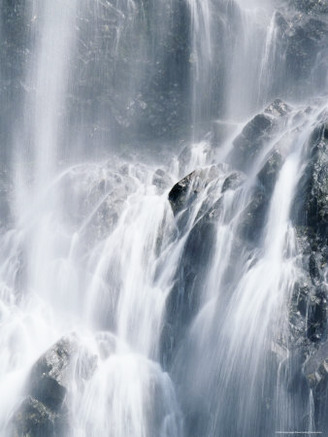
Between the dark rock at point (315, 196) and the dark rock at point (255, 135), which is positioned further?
the dark rock at point (255, 135)

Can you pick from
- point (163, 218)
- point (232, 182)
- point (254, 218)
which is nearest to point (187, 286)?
point (254, 218)

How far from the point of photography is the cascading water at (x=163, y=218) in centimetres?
1440

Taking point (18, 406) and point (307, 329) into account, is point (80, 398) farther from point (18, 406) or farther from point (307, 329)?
point (307, 329)

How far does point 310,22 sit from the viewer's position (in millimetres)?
25797

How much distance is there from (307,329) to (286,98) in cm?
1382

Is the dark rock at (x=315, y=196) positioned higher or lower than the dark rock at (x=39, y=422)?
higher

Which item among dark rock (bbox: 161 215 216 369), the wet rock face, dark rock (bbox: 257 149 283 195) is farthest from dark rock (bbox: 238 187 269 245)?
the wet rock face

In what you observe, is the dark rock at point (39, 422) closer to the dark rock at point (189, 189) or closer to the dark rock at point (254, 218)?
the dark rock at point (254, 218)

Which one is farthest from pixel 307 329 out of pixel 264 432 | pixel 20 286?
pixel 20 286

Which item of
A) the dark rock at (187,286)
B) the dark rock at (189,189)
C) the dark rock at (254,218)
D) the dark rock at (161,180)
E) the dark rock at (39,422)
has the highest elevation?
the dark rock at (161,180)

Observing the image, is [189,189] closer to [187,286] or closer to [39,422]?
[187,286]

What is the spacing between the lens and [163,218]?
19.1m

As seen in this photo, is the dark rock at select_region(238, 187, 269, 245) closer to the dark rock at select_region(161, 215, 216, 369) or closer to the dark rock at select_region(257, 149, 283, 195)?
the dark rock at select_region(257, 149, 283, 195)

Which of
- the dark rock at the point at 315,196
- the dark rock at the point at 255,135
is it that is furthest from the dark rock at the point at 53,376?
the dark rock at the point at 255,135
